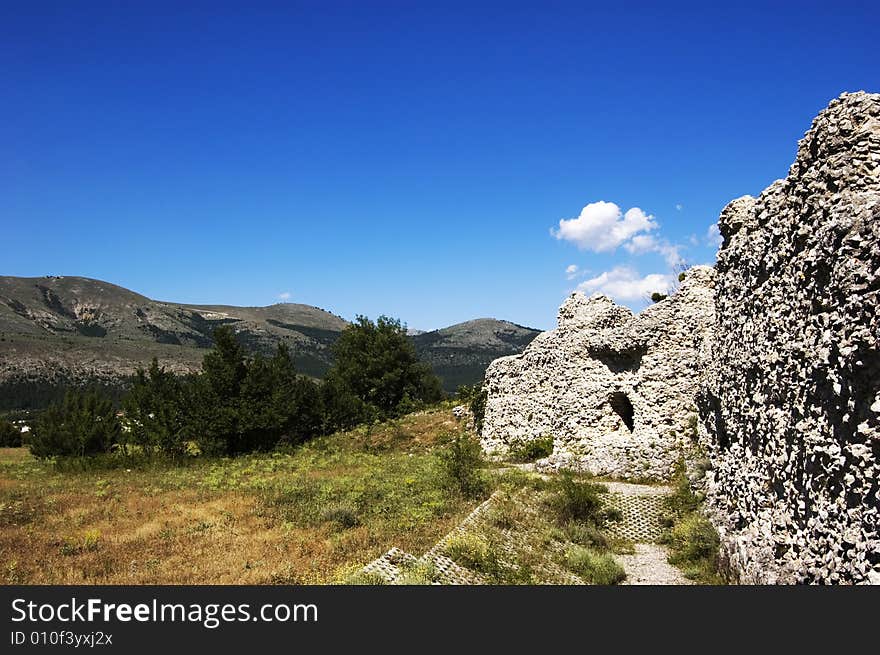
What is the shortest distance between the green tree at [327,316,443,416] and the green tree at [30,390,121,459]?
14.2 metres

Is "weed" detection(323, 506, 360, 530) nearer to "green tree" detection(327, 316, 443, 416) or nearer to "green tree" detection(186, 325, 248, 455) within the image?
"green tree" detection(186, 325, 248, 455)

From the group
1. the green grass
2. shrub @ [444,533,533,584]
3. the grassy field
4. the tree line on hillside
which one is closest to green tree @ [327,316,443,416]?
the tree line on hillside

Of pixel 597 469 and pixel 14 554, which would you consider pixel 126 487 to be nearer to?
pixel 14 554

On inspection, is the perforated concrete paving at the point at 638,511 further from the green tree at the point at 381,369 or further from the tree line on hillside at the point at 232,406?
the green tree at the point at 381,369

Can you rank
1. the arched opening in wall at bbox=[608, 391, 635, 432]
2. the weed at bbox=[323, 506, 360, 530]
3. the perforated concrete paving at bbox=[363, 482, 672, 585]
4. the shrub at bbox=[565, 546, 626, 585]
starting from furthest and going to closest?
the arched opening in wall at bbox=[608, 391, 635, 432] → the weed at bbox=[323, 506, 360, 530] → the shrub at bbox=[565, 546, 626, 585] → the perforated concrete paving at bbox=[363, 482, 672, 585]

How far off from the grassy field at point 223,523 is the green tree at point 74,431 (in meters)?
12.0

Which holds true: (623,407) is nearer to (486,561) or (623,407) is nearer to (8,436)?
(486,561)

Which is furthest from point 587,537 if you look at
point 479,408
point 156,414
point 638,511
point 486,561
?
point 156,414

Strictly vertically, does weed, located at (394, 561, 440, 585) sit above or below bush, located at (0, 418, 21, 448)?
above

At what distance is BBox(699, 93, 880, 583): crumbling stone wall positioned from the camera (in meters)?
5.24

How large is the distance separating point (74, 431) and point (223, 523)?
27318 mm

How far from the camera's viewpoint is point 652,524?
11.5 m

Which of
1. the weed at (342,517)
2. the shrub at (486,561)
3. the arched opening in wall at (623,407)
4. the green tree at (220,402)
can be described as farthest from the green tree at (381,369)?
the shrub at (486,561)

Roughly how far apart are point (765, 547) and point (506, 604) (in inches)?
135
